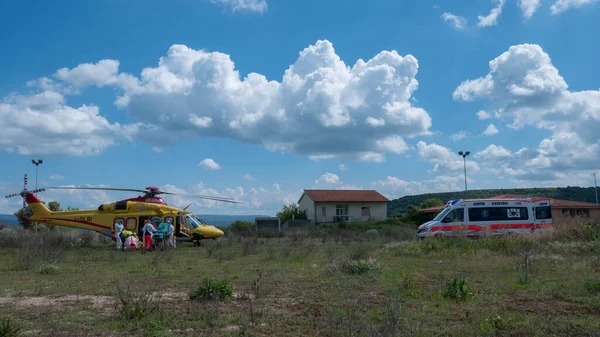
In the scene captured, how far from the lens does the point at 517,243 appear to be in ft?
55.9

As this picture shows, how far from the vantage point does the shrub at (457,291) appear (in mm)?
8523

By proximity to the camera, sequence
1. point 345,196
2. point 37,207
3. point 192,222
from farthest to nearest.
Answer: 1. point 345,196
2. point 37,207
3. point 192,222

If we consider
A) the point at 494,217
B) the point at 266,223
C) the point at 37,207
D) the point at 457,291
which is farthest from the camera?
the point at 266,223

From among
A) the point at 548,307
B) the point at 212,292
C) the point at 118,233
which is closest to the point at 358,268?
the point at 212,292

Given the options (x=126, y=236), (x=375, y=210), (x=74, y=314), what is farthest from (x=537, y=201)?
(x=375, y=210)

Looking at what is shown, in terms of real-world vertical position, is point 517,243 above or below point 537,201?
below

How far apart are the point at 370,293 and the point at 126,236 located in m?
15.8

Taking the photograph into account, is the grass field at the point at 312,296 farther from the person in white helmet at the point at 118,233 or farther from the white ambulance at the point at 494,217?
the white ambulance at the point at 494,217

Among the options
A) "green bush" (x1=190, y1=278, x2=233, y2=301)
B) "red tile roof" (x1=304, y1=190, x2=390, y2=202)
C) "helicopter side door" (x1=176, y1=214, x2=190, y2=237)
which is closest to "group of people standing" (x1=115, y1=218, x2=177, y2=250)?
"helicopter side door" (x1=176, y1=214, x2=190, y2=237)

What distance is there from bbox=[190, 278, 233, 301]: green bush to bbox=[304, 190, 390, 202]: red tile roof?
48.9 metres

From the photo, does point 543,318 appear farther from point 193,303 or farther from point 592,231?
point 592,231

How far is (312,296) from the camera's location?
9.05 metres

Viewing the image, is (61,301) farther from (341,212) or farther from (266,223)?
(341,212)

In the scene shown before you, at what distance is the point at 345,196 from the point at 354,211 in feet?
7.00
